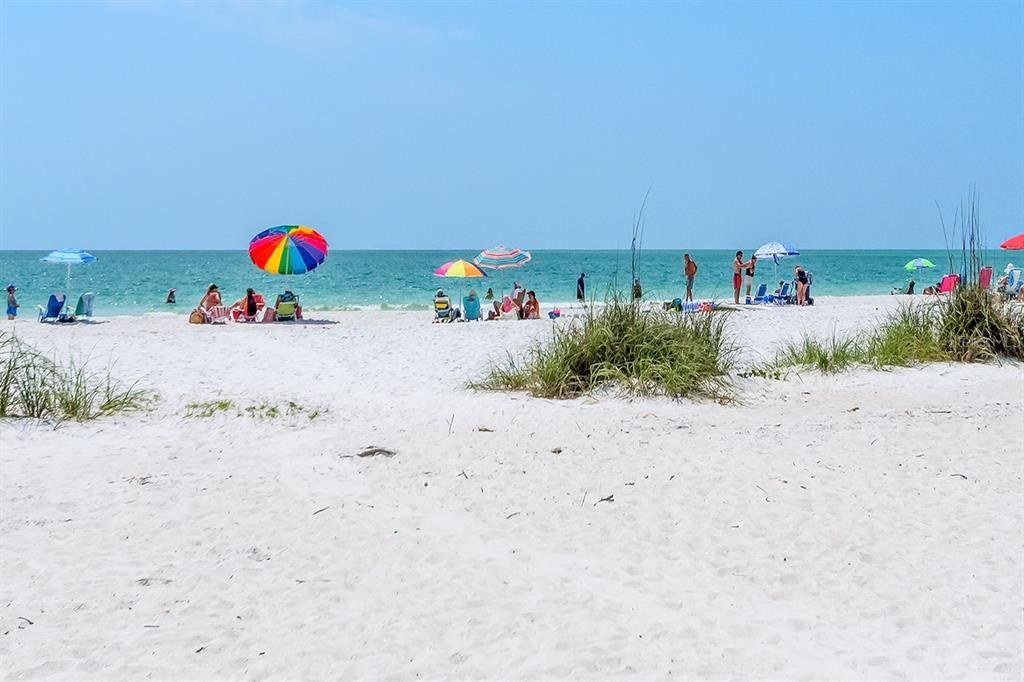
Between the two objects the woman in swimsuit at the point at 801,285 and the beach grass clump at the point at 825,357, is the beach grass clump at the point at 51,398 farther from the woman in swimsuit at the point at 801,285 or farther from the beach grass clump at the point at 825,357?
the woman in swimsuit at the point at 801,285

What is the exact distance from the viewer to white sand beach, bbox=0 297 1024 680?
11.5 ft

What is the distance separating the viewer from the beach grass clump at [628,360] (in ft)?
27.1

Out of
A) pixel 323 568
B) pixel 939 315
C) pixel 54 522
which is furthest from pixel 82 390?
pixel 939 315

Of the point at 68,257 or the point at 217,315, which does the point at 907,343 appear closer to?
the point at 217,315

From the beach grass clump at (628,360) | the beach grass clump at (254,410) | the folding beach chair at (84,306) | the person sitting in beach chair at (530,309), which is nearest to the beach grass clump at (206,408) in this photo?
the beach grass clump at (254,410)

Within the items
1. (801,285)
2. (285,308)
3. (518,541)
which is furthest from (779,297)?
(518,541)

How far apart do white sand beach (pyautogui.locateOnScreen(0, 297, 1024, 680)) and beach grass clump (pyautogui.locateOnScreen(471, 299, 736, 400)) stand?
1.02 ft

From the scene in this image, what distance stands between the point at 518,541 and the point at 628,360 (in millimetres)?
4066

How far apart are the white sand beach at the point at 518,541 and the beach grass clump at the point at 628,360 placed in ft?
1.02

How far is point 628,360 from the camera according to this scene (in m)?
8.54

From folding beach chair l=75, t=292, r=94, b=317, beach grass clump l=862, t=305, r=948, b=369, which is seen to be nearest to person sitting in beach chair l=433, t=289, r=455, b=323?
folding beach chair l=75, t=292, r=94, b=317

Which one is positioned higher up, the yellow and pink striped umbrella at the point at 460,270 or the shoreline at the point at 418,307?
the yellow and pink striped umbrella at the point at 460,270

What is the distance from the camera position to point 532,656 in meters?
3.47

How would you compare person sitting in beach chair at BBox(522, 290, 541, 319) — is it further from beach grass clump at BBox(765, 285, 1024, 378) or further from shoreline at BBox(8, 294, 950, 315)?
beach grass clump at BBox(765, 285, 1024, 378)
